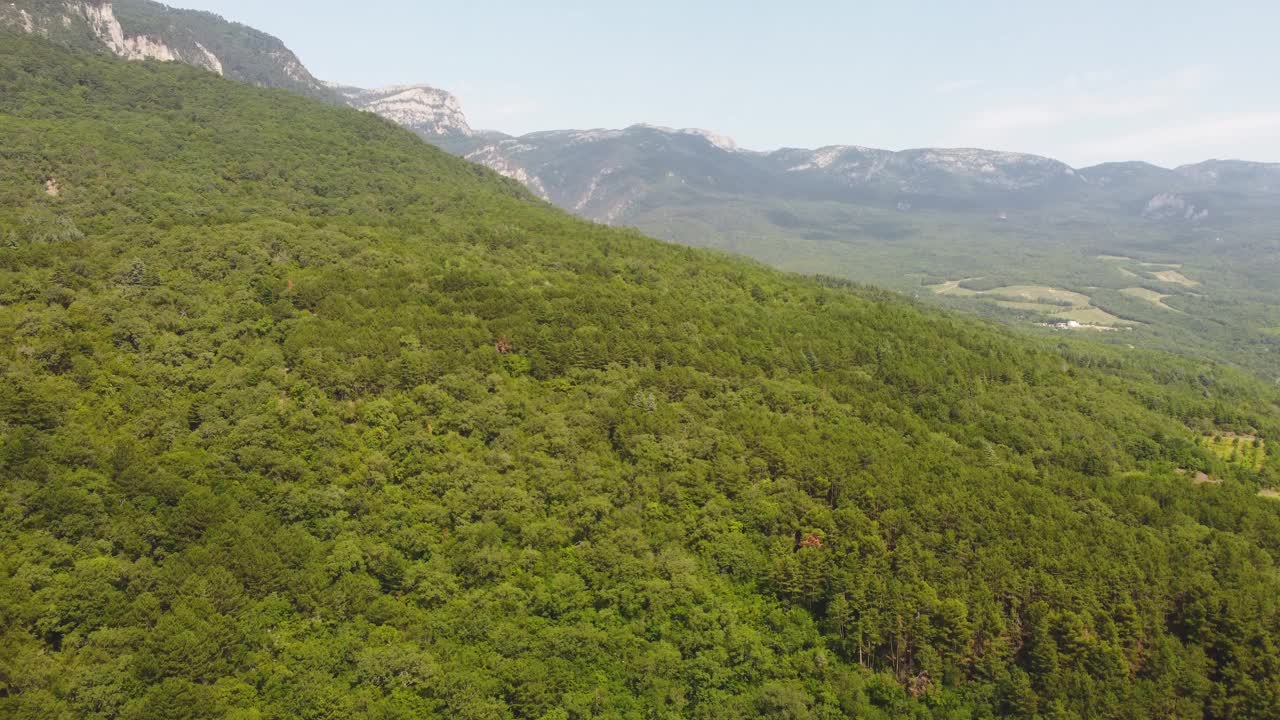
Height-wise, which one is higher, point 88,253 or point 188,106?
point 188,106

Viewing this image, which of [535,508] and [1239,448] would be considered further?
[1239,448]

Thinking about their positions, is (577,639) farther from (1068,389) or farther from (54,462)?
(1068,389)

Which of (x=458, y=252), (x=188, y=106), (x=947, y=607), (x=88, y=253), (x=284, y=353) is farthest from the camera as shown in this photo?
(x=188, y=106)

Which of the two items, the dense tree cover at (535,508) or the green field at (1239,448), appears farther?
the green field at (1239,448)

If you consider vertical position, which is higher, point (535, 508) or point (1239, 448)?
point (535, 508)

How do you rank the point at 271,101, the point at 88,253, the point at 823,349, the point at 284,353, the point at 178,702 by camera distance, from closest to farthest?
1. the point at 178,702
2. the point at 284,353
3. the point at 88,253
4. the point at 823,349
5. the point at 271,101

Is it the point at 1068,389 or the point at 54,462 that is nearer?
the point at 54,462

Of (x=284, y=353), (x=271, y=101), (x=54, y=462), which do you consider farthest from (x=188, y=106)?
(x=54, y=462)

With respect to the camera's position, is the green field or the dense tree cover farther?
the green field
